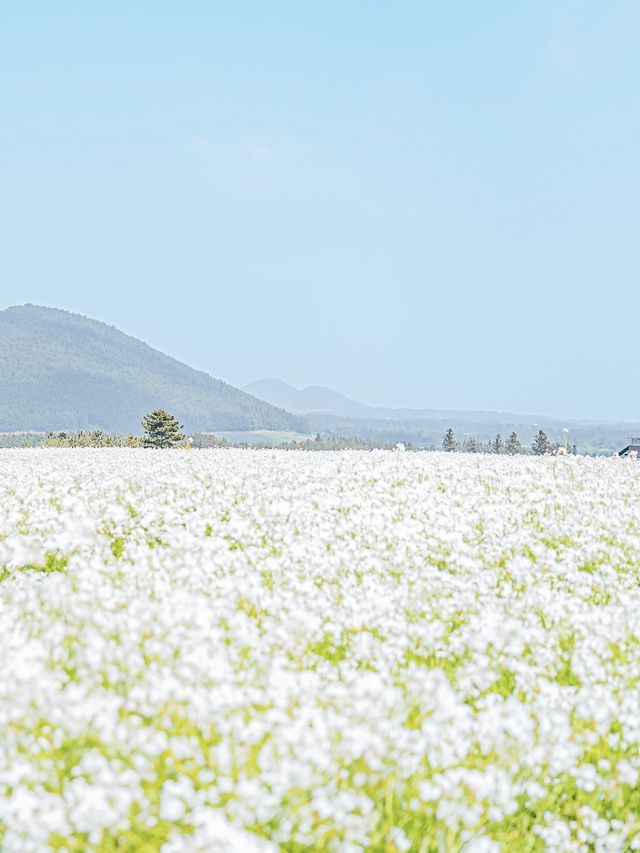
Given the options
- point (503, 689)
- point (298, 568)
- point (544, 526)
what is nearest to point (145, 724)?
point (503, 689)

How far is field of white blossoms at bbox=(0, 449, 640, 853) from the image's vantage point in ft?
12.7

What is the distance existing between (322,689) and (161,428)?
356ft

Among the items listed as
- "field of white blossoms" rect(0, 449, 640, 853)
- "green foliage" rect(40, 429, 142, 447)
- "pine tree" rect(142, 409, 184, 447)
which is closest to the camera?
"field of white blossoms" rect(0, 449, 640, 853)

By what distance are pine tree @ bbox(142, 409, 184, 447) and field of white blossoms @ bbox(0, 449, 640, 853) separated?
9956cm

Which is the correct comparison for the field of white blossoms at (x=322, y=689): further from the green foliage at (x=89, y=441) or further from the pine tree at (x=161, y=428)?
the pine tree at (x=161, y=428)

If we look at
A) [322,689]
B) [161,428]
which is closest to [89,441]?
[161,428]

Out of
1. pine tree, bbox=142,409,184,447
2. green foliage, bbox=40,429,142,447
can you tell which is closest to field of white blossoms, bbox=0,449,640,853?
green foliage, bbox=40,429,142,447

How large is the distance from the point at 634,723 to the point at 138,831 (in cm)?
341

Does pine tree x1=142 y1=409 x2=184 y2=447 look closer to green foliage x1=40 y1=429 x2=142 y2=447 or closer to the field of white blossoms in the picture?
green foliage x1=40 y1=429 x2=142 y2=447

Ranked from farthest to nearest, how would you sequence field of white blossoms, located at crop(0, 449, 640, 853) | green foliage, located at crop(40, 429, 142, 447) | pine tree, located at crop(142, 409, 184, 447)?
pine tree, located at crop(142, 409, 184, 447) < green foliage, located at crop(40, 429, 142, 447) < field of white blossoms, located at crop(0, 449, 640, 853)

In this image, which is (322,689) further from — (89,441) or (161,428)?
Result: (161,428)

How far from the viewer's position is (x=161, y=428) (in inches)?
4375

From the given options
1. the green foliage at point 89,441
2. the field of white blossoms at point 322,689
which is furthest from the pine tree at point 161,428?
the field of white blossoms at point 322,689

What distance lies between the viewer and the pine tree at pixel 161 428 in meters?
109
